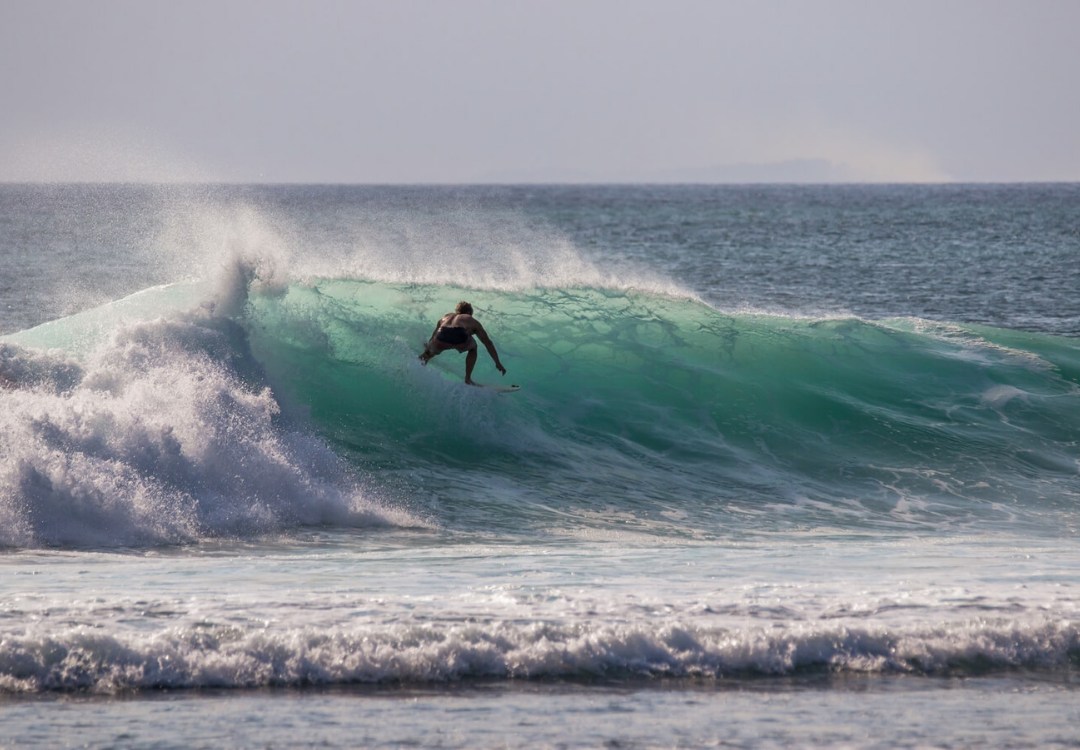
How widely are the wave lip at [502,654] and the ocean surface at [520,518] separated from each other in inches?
0.8

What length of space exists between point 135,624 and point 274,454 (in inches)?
173

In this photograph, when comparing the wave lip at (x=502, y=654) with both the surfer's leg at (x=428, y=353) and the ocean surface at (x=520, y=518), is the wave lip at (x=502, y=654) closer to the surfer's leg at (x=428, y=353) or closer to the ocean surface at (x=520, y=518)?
the ocean surface at (x=520, y=518)

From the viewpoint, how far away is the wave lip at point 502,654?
7.68m

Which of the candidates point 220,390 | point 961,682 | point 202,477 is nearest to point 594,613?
point 961,682

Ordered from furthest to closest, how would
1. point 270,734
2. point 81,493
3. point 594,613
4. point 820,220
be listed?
point 820,220 → point 81,493 → point 594,613 → point 270,734

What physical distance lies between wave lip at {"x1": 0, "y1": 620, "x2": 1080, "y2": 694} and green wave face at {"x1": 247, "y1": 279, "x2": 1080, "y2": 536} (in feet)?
13.5

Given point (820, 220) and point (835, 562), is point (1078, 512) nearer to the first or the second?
point (835, 562)

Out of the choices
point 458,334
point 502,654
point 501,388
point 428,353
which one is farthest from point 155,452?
point 502,654

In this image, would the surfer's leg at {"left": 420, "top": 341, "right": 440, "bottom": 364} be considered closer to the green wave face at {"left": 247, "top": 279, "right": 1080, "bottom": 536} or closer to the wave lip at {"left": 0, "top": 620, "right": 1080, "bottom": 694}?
Result: the green wave face at {"left": 247, "top": 279, "right": 1080, "bottom": 536}

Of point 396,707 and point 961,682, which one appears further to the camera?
point 961,682

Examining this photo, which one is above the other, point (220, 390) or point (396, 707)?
point (220, 390)

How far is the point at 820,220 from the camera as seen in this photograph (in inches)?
3703

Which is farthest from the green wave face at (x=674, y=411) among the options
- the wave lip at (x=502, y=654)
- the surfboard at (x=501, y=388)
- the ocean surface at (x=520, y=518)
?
the wave lip at (x=502, y=654)

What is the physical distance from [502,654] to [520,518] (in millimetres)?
4581
